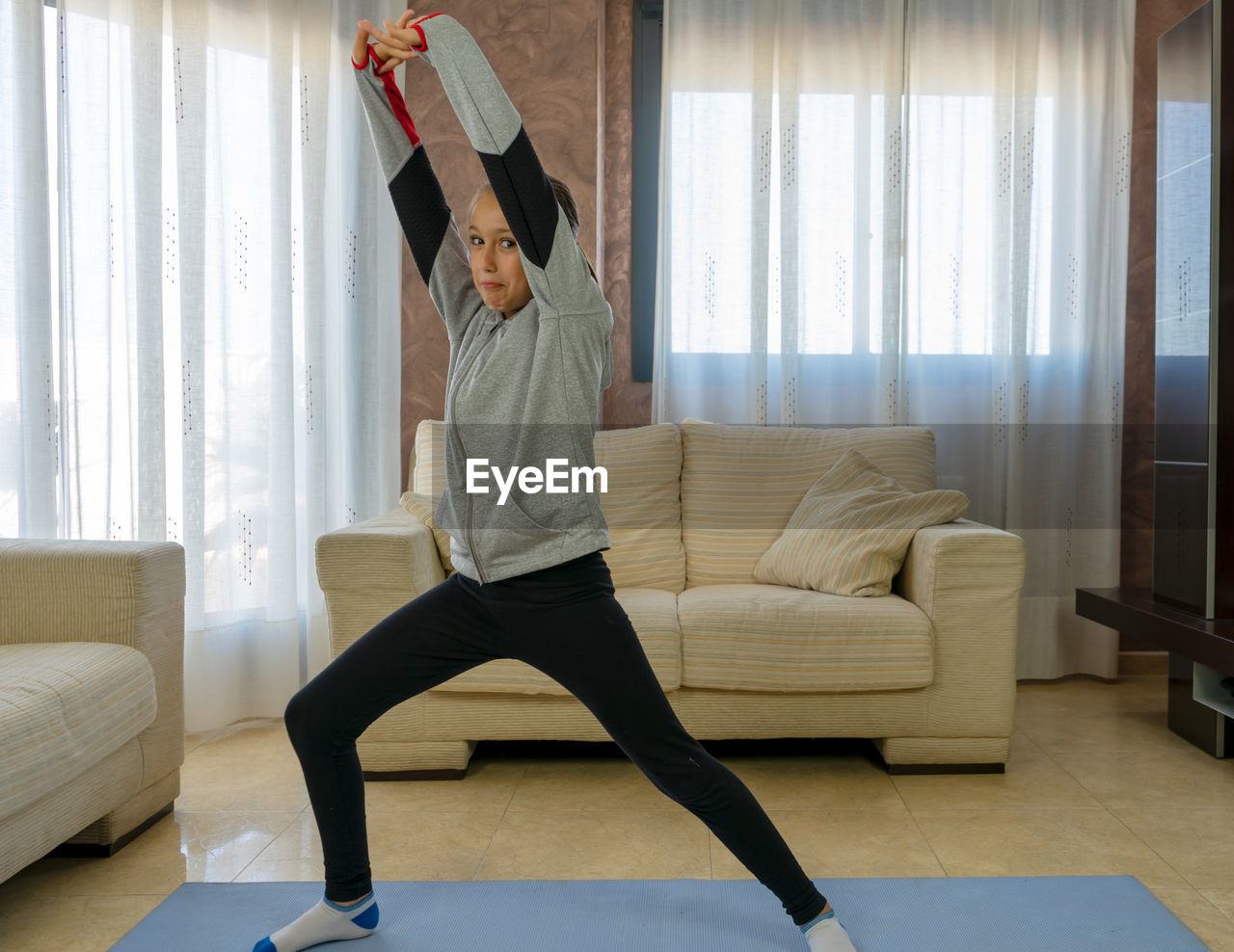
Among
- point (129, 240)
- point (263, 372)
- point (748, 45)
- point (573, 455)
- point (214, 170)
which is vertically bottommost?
point (573, 455)

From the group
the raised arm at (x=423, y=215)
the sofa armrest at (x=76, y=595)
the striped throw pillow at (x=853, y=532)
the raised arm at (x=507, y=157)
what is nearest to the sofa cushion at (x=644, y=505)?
the striped throw pillow at (x=853, y=532)

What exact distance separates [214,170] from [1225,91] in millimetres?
2824

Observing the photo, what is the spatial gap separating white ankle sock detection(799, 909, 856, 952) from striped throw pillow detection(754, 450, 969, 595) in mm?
1144

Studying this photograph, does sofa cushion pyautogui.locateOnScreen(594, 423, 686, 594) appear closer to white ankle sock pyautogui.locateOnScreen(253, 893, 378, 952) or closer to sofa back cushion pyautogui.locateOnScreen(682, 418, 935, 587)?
sofa back cushion pyautogui.locateOnScreen(682, 418, 935, 587)

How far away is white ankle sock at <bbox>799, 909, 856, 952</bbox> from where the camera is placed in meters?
1.45

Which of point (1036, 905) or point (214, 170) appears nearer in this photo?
point (1036, 905)

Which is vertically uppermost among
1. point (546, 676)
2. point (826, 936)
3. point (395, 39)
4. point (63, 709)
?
point (395, 39)

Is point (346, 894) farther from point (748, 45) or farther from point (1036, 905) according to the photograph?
point (748, 45)

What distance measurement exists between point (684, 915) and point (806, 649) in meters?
0.82

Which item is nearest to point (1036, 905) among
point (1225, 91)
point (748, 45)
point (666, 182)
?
point (1225, 91)

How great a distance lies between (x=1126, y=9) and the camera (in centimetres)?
322

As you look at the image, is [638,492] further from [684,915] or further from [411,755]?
[684,915]

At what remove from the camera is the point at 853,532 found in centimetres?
261

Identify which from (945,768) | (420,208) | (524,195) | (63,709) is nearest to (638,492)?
(945,768)
